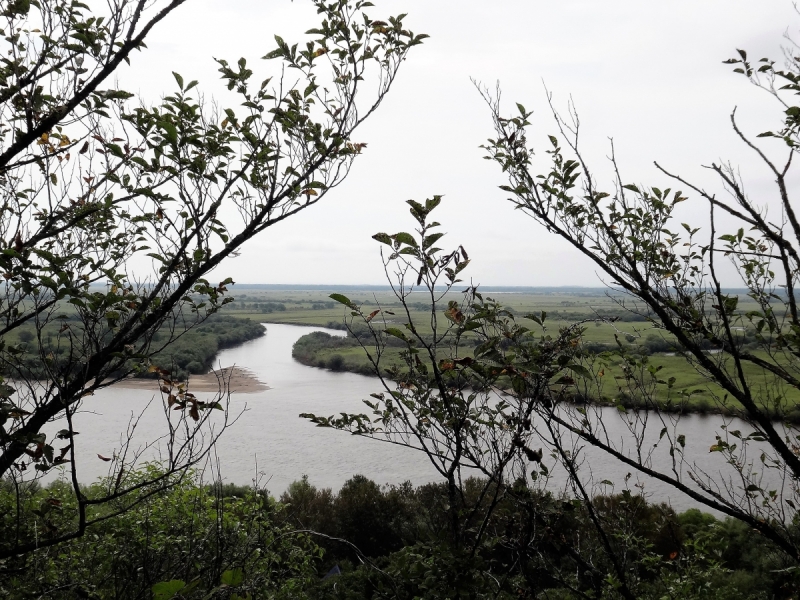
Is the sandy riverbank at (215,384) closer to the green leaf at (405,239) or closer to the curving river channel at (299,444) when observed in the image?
the curving river channel at (299,444)

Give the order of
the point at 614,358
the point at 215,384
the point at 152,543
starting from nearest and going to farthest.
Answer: the point at 614,358 → the point at 152,543 → the point at 215,384

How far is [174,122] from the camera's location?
9.86ft

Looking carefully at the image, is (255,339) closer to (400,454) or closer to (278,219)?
(400,454)

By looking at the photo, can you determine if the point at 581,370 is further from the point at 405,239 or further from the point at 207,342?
the point at 207,342

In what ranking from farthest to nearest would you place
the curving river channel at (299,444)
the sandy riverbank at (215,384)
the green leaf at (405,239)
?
the sandy riverbank at (215,384) → the curving river channel at (299,444) → the green leaf at (405,239)

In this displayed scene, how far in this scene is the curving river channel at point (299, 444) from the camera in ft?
54.6

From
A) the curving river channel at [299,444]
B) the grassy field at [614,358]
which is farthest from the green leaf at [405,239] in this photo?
the curving river channel at [299,444]

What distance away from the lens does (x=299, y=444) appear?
20500 mm

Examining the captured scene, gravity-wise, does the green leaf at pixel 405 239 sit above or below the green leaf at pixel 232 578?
above

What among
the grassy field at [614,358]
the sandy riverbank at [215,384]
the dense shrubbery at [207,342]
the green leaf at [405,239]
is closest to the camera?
the green leaf at [405,239]

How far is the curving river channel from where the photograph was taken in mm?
16641

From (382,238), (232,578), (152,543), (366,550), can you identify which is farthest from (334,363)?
(232,578)

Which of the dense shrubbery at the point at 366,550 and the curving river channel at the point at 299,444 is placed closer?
the dense shrubbery at the point at 366,550

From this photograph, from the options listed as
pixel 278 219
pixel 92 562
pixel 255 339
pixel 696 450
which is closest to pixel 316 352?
pixel 255 339
